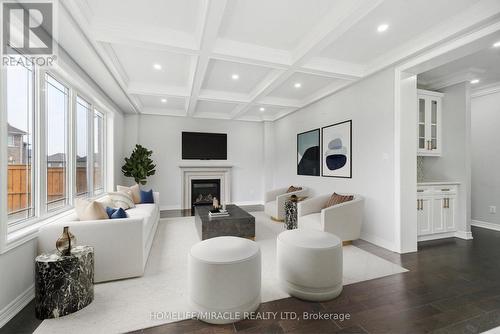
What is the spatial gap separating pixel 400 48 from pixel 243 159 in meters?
5.08

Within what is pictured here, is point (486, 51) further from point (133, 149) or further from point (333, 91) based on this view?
point (133, 149)

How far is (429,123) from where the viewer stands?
4152mm

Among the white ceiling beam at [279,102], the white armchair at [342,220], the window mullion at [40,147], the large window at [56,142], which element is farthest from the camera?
the white ceiling beam at [279,102]

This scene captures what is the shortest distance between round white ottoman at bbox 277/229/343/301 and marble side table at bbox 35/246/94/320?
6.17 ft

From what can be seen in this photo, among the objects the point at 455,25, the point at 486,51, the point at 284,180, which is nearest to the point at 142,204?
the point at 284,180

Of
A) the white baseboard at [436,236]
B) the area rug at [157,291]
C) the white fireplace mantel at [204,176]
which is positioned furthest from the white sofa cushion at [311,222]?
the white fireplace mantel at [204,176]

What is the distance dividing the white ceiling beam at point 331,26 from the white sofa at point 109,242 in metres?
2.99

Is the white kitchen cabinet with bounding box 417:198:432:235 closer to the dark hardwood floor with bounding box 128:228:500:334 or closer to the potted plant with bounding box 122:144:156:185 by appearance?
the dark hardwood floor with bounding box 128:228:500:334

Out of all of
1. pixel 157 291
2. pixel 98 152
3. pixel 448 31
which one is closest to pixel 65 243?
pixel 157 291

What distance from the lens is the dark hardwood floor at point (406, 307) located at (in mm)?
1785

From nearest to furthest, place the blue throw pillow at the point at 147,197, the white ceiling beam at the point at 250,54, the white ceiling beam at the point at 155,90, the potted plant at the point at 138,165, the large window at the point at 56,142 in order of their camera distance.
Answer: the large window at the point at 56,142 < the white ceiling beam at the point at 250,54 < the white ceiling beam at the point at 155,90 < the blue throw pillow at the point at 147,197 < the potted plant at the point at 138,165

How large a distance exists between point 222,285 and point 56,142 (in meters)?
2.96

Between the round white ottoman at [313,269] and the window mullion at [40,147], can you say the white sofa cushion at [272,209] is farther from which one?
the window mullion at [40,147]

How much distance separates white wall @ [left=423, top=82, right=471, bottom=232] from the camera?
4043mm
